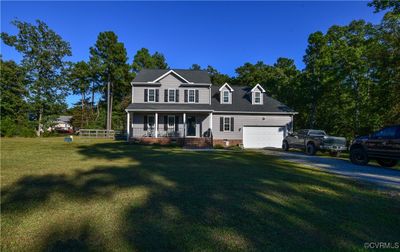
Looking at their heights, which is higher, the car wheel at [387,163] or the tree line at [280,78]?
the tree line at [280,78]

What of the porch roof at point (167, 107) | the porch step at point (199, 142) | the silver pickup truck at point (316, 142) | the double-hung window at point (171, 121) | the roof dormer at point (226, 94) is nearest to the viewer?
the silver pickup truck at point (316, 142)

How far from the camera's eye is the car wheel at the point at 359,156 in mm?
11312

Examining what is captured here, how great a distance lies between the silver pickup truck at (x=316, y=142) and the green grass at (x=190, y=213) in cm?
809

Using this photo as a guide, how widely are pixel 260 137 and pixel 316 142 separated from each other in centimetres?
776

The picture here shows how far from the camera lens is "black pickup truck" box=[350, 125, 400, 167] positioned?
9.92 m

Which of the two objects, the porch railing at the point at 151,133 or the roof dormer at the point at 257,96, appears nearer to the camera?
the porch railing at the point at 151,133

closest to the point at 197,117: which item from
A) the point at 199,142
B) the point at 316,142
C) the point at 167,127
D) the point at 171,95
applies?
the point at 167,127

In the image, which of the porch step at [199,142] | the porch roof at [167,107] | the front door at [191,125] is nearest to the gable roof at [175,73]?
the porch roof at [167,107]

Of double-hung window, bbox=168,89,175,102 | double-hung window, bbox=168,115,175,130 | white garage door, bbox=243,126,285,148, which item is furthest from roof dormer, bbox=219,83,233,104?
double-hung window, bbox=168,115,175,130

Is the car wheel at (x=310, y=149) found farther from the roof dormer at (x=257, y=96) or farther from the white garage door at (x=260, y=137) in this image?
the roof dormer at (x=257, y=96)

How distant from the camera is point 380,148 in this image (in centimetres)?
1046

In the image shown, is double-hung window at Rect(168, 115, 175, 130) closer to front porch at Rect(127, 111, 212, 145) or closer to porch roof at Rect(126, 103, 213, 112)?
front porch at Rect(127, 111, 212, 145)

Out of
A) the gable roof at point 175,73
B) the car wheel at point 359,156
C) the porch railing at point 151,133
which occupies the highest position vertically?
the gable roof at point 175,73

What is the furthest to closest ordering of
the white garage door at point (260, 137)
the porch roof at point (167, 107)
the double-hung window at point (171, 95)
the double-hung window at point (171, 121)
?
the double-hung window at point (171, 95) → the double-hung window at point (171, 121) → the white garage door at point (260, 137) → the porch roof at point (167, 107)
